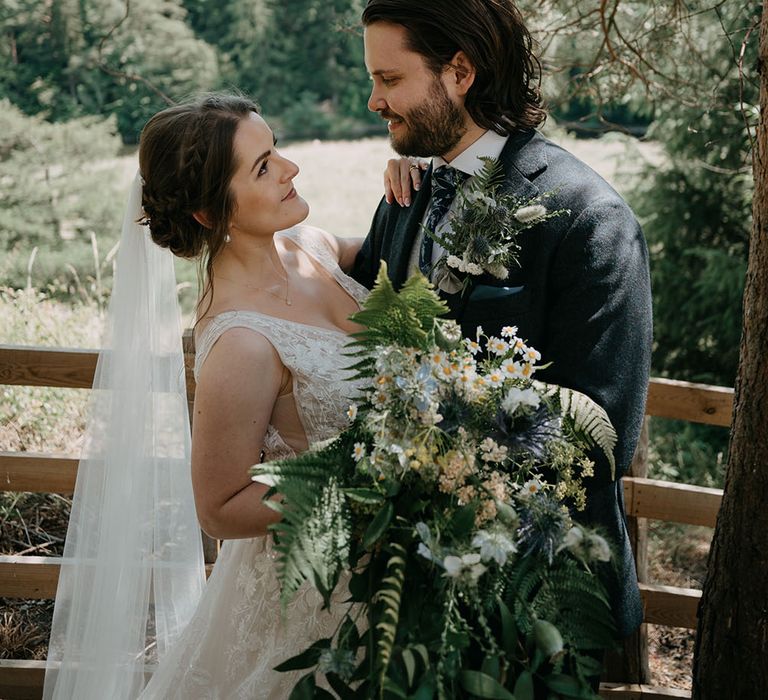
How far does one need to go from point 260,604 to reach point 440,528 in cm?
103

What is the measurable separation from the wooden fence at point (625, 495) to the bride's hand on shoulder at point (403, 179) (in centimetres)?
95

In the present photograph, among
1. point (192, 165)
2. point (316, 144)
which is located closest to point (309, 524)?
point (192, 165)

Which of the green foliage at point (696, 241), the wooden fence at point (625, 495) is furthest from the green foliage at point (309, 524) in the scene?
the green foliage at point (696, 241)

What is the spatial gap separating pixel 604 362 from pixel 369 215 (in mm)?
14198

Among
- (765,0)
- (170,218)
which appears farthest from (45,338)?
(765,0)

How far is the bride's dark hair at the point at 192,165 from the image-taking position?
8.50 feet

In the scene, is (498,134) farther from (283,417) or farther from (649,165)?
(649,165)

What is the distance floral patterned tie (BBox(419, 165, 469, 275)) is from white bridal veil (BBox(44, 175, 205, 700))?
32.8 inches

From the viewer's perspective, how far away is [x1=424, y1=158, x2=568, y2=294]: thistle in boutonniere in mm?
2416

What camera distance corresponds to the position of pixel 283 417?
8.45ft

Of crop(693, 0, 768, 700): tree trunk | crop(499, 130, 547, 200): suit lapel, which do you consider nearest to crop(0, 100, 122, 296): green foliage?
crop(499, 130, 547, 200): suit lapel

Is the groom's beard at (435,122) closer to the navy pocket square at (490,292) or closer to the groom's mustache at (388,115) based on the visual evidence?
the groom's mustache at (388,115)

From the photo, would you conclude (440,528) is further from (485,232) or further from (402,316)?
(485,232)

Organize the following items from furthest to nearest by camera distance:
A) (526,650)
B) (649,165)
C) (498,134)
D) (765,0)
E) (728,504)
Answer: (649,165), (498,134), (728,504), (765,0), (526,650)
